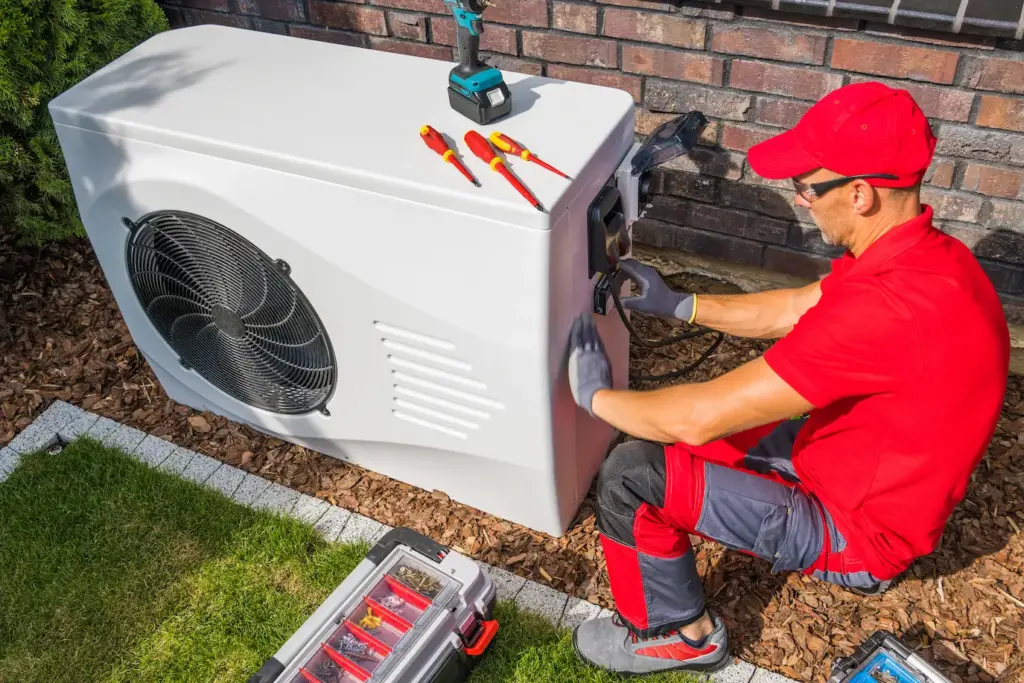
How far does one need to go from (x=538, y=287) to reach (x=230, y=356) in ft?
3.66

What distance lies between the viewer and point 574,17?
9.14 feet

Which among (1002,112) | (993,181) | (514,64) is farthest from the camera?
(514,64)

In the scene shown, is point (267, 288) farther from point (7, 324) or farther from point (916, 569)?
point (916, 569)

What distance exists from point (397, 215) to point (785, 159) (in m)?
0.82

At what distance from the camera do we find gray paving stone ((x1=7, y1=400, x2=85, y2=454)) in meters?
2.87

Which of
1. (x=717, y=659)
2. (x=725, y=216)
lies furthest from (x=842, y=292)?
(x=725, y=216)

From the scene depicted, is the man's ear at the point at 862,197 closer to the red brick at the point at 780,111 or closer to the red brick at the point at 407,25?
the red brick at the point at 780,111

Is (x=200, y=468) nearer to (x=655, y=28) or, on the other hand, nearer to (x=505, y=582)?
(x=505, y=582)

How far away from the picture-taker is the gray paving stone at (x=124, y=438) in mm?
2846

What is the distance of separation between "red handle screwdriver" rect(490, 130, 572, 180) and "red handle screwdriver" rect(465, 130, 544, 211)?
2 centimetres

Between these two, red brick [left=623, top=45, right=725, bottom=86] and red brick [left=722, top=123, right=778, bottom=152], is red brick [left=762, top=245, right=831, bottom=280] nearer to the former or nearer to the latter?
red brick [left=722, top=123, right=778, bottom=152]

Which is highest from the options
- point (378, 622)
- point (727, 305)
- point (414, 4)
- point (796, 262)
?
point (414, 4)

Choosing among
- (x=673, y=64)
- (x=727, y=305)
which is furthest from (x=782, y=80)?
(x=727, y=305)

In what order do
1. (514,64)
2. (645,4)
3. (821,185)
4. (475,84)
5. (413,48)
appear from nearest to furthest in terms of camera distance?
(821,185) < (475,84) < (645,4) < (514,64) < (413,48)
